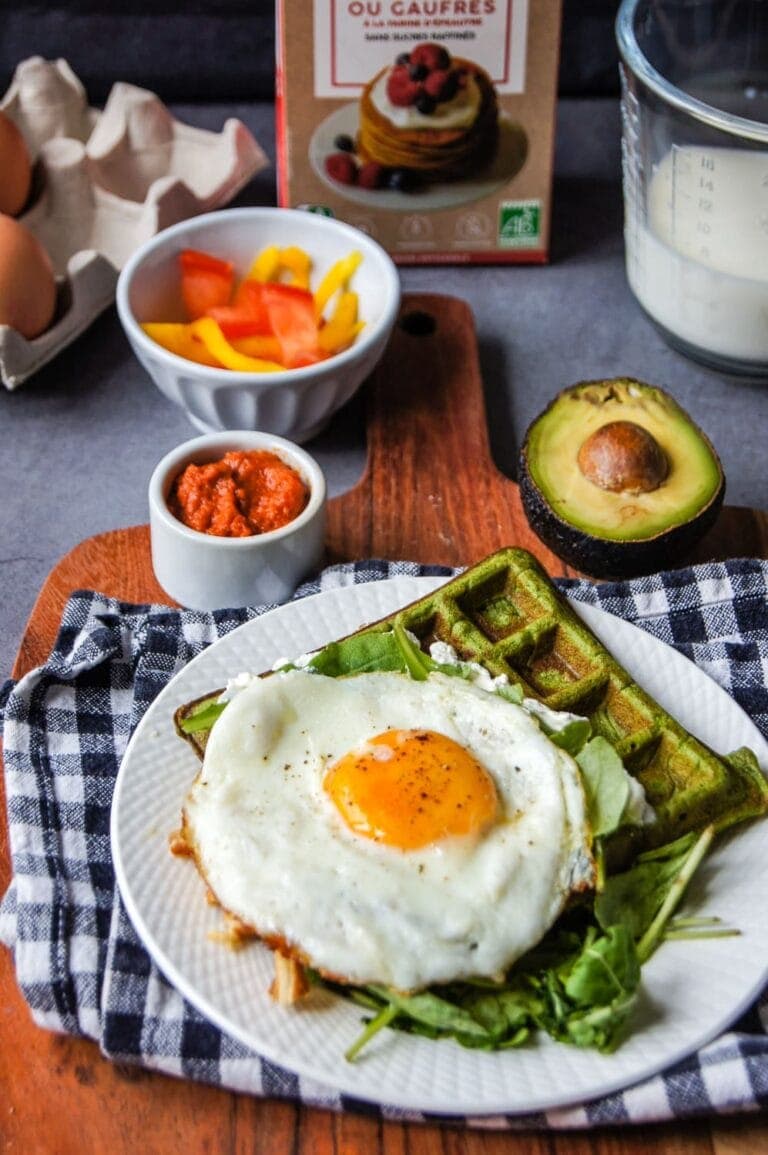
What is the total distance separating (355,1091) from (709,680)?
3.17 ft

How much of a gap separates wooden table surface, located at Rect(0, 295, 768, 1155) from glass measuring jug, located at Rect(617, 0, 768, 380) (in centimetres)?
49

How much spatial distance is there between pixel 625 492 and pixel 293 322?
2.87ft

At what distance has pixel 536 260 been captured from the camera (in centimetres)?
372

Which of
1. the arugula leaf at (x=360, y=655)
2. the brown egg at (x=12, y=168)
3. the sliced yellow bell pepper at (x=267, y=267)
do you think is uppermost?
the brown egg at (x=12, y=168)

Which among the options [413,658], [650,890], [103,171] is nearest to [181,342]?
[103,171]

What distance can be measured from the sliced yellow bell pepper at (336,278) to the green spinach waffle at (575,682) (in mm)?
971

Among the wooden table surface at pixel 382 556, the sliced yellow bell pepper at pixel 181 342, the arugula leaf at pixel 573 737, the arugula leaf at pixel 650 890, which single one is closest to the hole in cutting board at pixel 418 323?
the wooden table surface at pixel 382 556

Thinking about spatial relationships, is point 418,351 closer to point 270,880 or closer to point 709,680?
point 709,680

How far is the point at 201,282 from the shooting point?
320cm

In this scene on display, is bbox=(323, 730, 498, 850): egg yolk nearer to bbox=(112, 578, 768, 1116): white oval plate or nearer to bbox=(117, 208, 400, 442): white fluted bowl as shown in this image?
bbox=(112, 578, 768, 1116): white oval plate

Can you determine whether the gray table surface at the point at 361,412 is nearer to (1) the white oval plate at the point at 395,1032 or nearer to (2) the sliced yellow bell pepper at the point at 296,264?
(2) the sliced yellow bell pepper at the point at 296,264

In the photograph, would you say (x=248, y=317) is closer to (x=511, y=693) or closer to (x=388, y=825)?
(x=511, y=693)

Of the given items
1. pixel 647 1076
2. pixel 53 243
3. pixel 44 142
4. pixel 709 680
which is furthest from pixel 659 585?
pixel 44 142

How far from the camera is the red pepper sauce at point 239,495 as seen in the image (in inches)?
103
